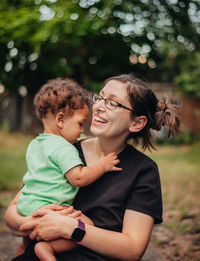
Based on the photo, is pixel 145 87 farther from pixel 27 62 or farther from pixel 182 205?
pixel 27 62

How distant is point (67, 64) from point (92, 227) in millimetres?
10775

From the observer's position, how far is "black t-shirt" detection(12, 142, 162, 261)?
1765 millimetres

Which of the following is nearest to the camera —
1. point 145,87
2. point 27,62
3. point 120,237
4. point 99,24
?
point 120,237

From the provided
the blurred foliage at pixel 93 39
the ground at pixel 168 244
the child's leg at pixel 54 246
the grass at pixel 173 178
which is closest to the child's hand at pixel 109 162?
the child's leg at pixel 54 246

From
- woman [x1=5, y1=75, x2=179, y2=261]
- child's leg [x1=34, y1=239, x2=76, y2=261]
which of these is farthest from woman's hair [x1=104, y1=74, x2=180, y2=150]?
child's leg [x1=34, y1=239, x2=76, y2=261]

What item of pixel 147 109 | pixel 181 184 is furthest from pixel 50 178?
pixel 181 184

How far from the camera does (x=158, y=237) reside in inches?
155

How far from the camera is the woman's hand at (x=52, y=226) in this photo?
5.58 feet

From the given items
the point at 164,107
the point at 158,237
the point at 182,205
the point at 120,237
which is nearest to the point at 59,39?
the point at 182,205

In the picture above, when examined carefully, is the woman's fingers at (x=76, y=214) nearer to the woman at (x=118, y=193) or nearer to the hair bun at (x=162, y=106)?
the woman at (x=118, y=193)

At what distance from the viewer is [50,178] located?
76.4 inches

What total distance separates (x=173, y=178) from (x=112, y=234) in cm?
606

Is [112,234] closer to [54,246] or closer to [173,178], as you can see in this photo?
[54,246]

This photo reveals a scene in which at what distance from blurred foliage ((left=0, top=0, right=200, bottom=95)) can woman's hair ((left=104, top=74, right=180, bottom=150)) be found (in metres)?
7.01
